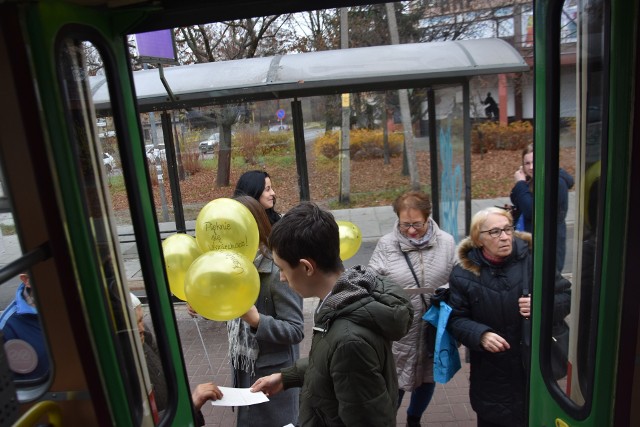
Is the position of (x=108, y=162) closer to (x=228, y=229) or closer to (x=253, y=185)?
(x=228, y=229)

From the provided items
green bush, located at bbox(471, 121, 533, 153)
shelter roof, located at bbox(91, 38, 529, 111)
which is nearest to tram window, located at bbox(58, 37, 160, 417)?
shelter roof, located at bbox(91, 38, 529, 111)

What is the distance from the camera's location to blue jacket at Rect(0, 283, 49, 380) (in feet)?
4.54

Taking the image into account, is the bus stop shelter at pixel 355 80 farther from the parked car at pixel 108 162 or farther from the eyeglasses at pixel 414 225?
the parked car at pixel 108 162

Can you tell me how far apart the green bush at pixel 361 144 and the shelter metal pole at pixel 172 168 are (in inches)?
75.9

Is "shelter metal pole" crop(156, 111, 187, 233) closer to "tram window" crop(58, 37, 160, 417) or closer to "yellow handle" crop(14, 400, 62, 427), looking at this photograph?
"tram window" crop(58, 37, 160, 417)

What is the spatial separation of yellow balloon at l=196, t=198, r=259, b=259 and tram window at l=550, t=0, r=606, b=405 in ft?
5.09

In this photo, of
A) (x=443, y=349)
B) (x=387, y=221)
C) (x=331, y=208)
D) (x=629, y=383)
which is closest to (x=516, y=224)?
(x=443, y=349)

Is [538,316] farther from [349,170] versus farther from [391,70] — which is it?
[349,170]

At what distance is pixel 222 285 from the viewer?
7.20 feet

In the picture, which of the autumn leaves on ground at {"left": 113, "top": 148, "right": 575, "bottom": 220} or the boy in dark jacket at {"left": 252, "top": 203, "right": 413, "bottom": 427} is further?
the autumn leaves on ground at {"left": 113, "top": 148, "right": 575, "bottom": 220}

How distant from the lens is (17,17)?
3.79ft

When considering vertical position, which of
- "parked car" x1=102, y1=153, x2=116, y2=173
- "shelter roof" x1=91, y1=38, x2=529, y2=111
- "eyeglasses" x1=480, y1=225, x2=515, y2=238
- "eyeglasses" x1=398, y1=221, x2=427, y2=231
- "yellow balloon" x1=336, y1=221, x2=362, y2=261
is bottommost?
"yellow balloon" x1=336, y1=221, x2=362, y2=261

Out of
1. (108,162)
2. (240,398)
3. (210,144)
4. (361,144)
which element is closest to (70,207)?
(108,162)

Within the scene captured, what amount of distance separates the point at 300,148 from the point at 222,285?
4.61 m
